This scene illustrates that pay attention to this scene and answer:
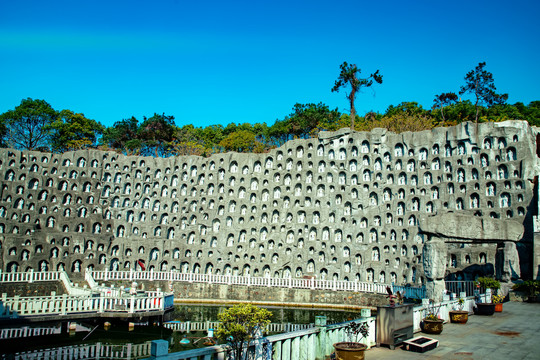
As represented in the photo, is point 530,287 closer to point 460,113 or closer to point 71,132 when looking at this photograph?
point 460,113

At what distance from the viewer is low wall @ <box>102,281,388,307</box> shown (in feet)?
109

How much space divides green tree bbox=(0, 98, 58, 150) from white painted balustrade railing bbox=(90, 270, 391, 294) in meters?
33.2

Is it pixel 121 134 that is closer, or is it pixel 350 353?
pixel 350 353

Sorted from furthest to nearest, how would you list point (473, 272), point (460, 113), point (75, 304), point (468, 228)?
1. point (460, 113)
2. point (473, 272)
3. point (468, 228)
4. point (75, 304)

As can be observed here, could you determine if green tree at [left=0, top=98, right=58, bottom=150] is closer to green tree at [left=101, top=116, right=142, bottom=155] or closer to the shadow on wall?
green tree at [left=101, top=116, right=142, bottom=155]

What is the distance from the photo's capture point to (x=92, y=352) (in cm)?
1884

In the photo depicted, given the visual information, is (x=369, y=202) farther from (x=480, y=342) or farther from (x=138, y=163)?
(x=480, y=342)

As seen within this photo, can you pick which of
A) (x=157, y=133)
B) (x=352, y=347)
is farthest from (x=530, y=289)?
(x=157, y=133)

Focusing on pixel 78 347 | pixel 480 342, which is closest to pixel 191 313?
pixel 78 347

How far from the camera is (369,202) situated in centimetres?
4353

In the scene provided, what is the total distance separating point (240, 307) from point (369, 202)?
35250 mm

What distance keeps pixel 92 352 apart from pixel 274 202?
29.6 metres

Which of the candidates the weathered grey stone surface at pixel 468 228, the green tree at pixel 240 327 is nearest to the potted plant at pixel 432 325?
the green tree at pixel 240 327

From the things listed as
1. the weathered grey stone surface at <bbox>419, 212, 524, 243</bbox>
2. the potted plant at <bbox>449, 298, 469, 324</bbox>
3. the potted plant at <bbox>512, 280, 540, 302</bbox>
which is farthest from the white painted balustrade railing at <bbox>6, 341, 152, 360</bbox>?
the potted plant at <bbox>512, 280, 540, 302</bbox>
